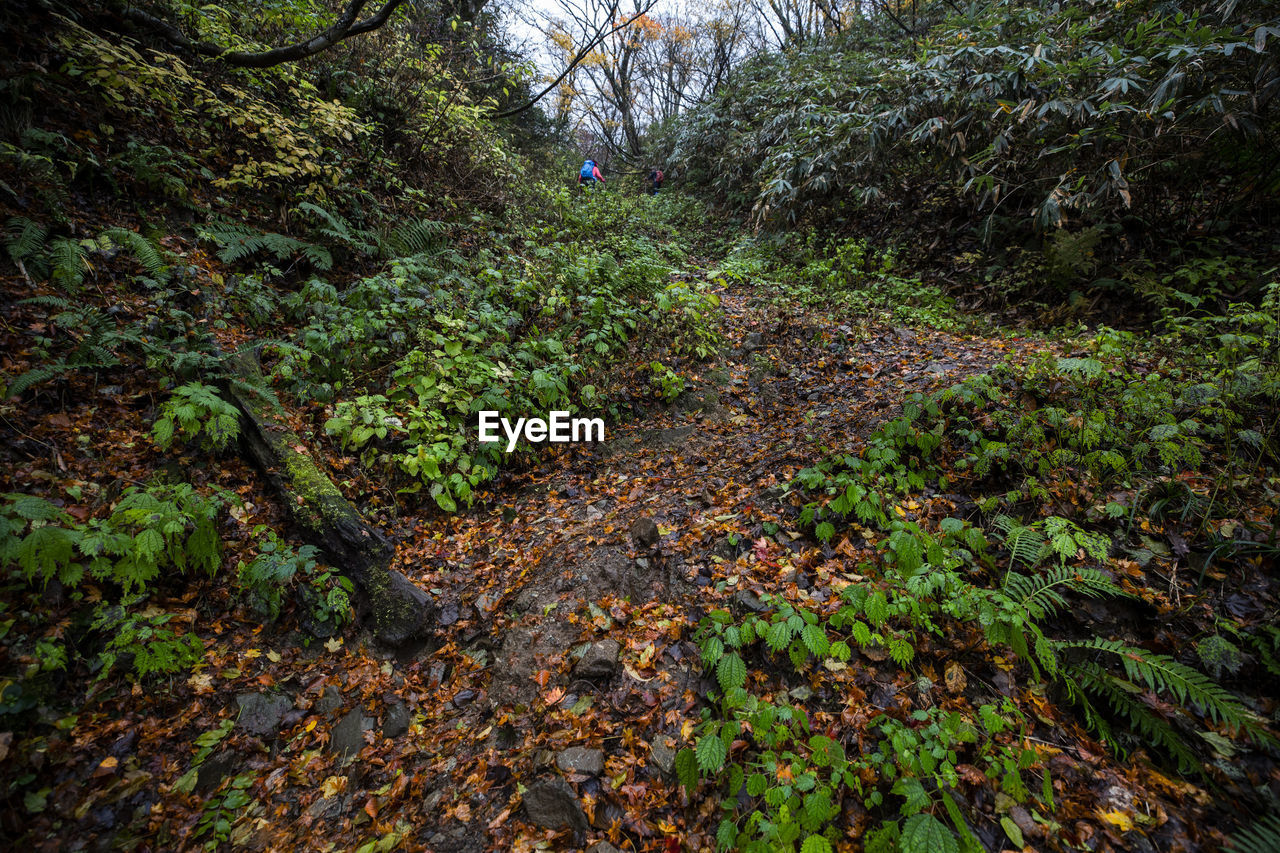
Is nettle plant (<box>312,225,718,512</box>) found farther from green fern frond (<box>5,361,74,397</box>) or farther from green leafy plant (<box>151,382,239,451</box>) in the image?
green fern frond (<box>5,361,74,397</box>)

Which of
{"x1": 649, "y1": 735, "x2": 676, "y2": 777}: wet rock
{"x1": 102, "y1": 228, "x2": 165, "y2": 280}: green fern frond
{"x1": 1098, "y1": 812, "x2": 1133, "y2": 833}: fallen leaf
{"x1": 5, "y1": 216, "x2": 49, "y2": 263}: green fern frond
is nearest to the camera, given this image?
{"x1": 1098, "y1": 812, "x2": 1133, "y2": 833}: fallen leaf

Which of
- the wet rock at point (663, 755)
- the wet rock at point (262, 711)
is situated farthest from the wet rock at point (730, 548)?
the wet rock at point (262, 711)

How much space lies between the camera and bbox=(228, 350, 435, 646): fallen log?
3.42 metres

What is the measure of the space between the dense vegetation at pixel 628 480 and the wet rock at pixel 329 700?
0.23ft

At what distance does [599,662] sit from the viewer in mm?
2926

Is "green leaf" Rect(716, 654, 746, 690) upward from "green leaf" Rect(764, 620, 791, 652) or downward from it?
downward

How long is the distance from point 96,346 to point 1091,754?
6.96 m

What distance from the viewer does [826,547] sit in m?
3.29

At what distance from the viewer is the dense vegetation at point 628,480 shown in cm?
223

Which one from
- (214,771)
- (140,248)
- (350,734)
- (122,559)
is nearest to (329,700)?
(350,734)

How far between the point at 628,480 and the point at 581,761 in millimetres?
2554

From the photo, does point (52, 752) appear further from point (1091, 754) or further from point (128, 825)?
point (1091, 754)

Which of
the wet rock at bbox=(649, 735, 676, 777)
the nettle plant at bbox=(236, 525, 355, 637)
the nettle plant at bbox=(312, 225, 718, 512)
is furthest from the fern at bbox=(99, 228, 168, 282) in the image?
the wet rock at bbox=(649, 735, 676, 777)

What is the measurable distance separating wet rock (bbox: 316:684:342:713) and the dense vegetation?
0.07m
